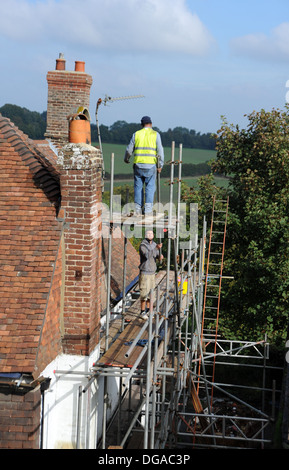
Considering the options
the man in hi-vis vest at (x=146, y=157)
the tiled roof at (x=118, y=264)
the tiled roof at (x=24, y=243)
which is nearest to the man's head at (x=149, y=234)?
the man in hi-vis vest at (x=146, y=157)

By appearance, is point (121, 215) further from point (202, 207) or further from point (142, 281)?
→ point (202, 207)

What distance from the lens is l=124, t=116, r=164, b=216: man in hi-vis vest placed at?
1223cm

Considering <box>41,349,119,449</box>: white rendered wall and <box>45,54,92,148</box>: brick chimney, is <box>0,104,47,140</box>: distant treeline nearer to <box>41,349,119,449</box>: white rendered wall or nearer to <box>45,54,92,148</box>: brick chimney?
<box>45,54,92,148</box>: brick chimney

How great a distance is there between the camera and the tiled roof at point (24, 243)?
Answer: 9.62 metres

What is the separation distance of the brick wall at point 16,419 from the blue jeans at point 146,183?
4513 mm

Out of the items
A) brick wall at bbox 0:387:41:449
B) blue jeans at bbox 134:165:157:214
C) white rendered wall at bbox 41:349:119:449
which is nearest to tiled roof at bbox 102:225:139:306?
blue jeans at bbox 134:165:157:214

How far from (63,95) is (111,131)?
5664 centimetres

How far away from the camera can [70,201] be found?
35.1ft

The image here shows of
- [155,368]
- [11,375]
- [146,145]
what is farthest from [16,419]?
[146,145]

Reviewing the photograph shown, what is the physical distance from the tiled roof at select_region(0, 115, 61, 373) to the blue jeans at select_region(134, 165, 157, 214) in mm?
1774

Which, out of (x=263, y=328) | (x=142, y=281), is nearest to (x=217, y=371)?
(x=263, y=328)

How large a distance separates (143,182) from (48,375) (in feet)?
14.5

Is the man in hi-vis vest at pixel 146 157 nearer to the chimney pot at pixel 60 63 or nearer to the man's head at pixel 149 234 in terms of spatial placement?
the man's head at pixel 149 234
